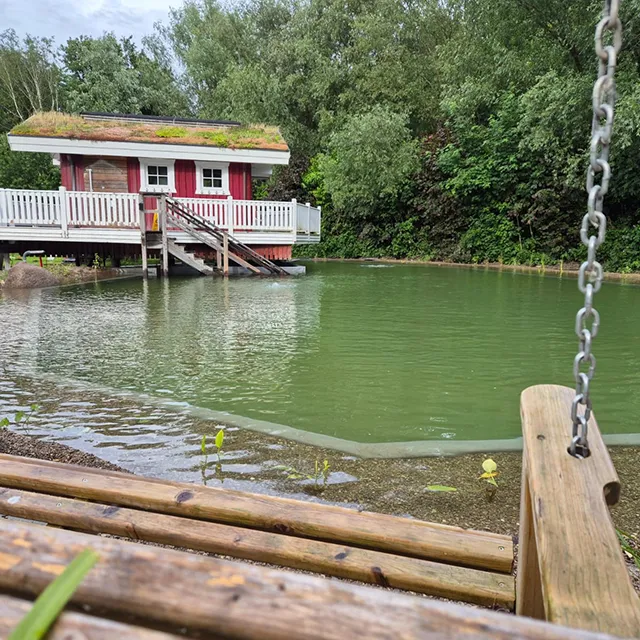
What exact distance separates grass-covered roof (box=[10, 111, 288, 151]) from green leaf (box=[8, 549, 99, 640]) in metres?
15.7

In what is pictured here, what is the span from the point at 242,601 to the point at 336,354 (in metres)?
4.90

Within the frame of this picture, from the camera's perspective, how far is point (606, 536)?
1124 millimetres

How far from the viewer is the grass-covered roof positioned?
1470cm

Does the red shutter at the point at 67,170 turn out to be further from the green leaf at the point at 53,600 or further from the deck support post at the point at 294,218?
the green leaf at the point at 53,600

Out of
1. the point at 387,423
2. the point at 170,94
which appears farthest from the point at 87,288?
the point at 170,94

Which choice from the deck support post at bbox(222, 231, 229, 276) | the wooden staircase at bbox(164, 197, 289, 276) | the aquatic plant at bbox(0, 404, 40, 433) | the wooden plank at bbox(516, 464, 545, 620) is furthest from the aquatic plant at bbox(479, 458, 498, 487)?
the wooden staircase at bbox(164, 197, 289, 276)

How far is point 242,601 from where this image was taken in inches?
29.1

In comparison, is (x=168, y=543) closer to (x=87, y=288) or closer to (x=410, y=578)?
(x=410, y=578)

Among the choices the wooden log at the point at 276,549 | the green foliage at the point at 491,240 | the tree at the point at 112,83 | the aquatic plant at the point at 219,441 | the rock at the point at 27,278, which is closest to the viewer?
the wooden log at the point at 276,549

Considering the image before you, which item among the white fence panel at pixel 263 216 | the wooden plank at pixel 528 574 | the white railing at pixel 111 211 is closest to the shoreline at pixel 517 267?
the white railing at pixel 111 211

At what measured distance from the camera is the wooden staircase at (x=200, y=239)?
1334 cm

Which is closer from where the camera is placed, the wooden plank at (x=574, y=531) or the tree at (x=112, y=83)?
the wooden plank at (x=574, y=531)

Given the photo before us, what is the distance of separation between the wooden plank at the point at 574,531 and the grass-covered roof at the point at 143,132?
1517 cm

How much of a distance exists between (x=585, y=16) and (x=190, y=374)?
559 inches
